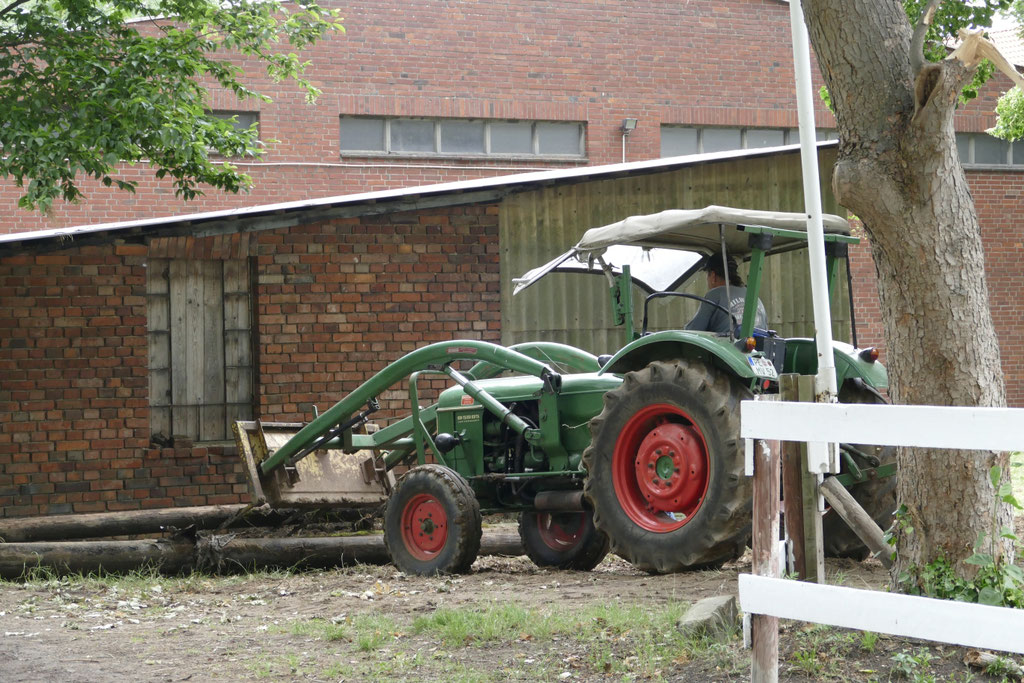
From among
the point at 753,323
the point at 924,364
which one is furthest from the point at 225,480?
the point at 924,364

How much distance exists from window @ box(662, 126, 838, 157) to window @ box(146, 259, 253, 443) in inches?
459

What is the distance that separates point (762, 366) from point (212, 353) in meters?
6.61

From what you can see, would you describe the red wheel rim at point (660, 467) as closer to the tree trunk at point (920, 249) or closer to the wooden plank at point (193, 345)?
the tree trunk at point (920, 249)

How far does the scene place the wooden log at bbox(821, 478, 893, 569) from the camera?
17.3ft

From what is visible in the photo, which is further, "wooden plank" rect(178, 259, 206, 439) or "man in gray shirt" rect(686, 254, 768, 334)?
"wooden plank" rect(178, 259, 206, 439)

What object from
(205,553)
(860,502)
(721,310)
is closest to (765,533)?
(721,310)

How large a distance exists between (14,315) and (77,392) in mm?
918

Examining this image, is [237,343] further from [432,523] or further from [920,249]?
[920,249]

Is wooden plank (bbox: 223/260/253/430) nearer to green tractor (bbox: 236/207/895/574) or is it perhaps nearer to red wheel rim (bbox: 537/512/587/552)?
green tractor (bbox: 236/207/895/574)

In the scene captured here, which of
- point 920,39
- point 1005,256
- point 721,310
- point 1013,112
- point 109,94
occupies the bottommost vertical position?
point 721,310

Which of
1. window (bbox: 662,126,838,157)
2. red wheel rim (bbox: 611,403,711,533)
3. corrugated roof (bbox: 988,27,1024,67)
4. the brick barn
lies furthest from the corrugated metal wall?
corrugated roof (bbox: 988,27,1024,67)

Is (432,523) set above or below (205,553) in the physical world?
above

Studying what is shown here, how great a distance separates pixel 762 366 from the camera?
7082 millimetres

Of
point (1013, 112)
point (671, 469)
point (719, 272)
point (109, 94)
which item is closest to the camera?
point (671, 469)
